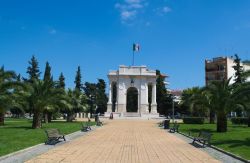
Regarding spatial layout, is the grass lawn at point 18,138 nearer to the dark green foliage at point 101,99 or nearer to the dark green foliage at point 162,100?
→ the dark green foliage at point 162,100

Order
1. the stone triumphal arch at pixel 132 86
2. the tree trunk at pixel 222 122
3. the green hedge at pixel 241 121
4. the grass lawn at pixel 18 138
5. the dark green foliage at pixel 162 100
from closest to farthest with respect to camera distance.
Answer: the grass lawn at pixel 18 138, the tree trunk at pixel 222 122, the green hedge at pixel 241 121, the stone triumphal arch at pixel 132 86, the dark green foliage at pixel 162 100

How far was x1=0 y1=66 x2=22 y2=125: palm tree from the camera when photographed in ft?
122

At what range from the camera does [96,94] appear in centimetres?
11431

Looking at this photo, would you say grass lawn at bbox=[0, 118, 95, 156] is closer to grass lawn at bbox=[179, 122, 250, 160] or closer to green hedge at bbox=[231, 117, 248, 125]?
grass lawn at bbox=[179, 122, 250, 160]

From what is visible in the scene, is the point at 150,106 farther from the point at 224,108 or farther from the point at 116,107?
the point at 224,108

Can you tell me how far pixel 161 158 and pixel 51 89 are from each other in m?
24.6

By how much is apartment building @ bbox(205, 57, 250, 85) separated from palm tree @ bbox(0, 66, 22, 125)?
81182 millimetres

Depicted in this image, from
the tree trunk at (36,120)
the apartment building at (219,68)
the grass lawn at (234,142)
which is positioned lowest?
the grass lawn at (234,142)

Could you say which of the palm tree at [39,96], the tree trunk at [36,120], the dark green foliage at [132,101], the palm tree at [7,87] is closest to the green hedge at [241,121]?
the palm tree at [39,96]

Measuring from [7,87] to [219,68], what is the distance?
284 ft

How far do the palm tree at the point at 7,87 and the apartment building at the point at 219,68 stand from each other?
8118 cm

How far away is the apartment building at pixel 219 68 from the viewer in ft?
373

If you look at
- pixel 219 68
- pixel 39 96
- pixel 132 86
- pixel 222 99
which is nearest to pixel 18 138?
pixel 39 96

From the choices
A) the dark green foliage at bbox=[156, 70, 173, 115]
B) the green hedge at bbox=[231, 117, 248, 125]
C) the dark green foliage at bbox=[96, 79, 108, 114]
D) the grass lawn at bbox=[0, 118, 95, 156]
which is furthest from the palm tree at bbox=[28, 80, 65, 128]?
the dark green foliage at bbox=[96, 79, 108, 114]
